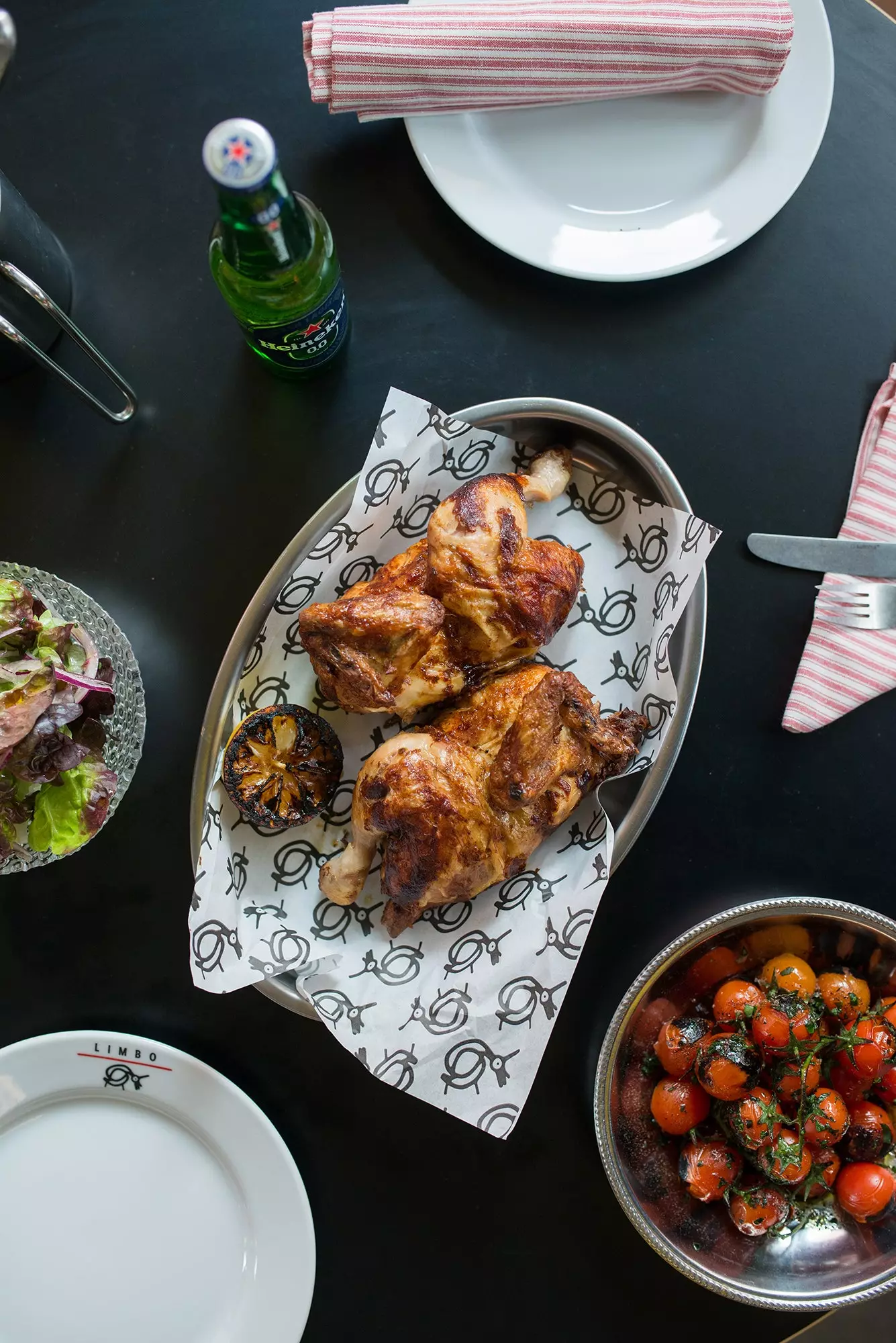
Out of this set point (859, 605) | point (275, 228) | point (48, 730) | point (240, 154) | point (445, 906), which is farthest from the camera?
point (859, 605)

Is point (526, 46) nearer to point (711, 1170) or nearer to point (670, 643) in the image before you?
point (670, 643)

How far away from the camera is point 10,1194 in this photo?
1664 millimetres

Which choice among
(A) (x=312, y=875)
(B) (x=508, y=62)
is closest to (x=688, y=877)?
(A) (x=312, y=875)

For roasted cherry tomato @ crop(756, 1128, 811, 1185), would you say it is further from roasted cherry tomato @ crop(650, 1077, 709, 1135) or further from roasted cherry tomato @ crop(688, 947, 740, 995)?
roasted cherry tomato @ crop(688, 947, 740, 995)

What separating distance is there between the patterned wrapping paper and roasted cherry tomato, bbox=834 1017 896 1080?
1.58 feet

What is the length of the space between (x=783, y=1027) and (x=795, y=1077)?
8 centimetres

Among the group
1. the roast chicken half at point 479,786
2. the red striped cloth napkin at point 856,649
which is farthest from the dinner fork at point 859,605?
the roast chicken half at point 479,786

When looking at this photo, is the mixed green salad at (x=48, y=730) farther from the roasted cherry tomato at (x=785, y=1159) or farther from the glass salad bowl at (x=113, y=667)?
the roasted cherry tomato at (x=785, y=1159)

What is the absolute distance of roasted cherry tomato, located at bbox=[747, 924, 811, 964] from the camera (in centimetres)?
161

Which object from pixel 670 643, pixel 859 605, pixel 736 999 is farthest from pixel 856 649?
pixel 736 999

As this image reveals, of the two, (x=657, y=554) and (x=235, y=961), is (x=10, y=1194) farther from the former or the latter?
(x=657, y=554)

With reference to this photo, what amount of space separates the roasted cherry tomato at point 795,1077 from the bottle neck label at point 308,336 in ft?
4.63

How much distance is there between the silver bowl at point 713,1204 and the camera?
154 centimetres

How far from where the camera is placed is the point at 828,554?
1705 mm
